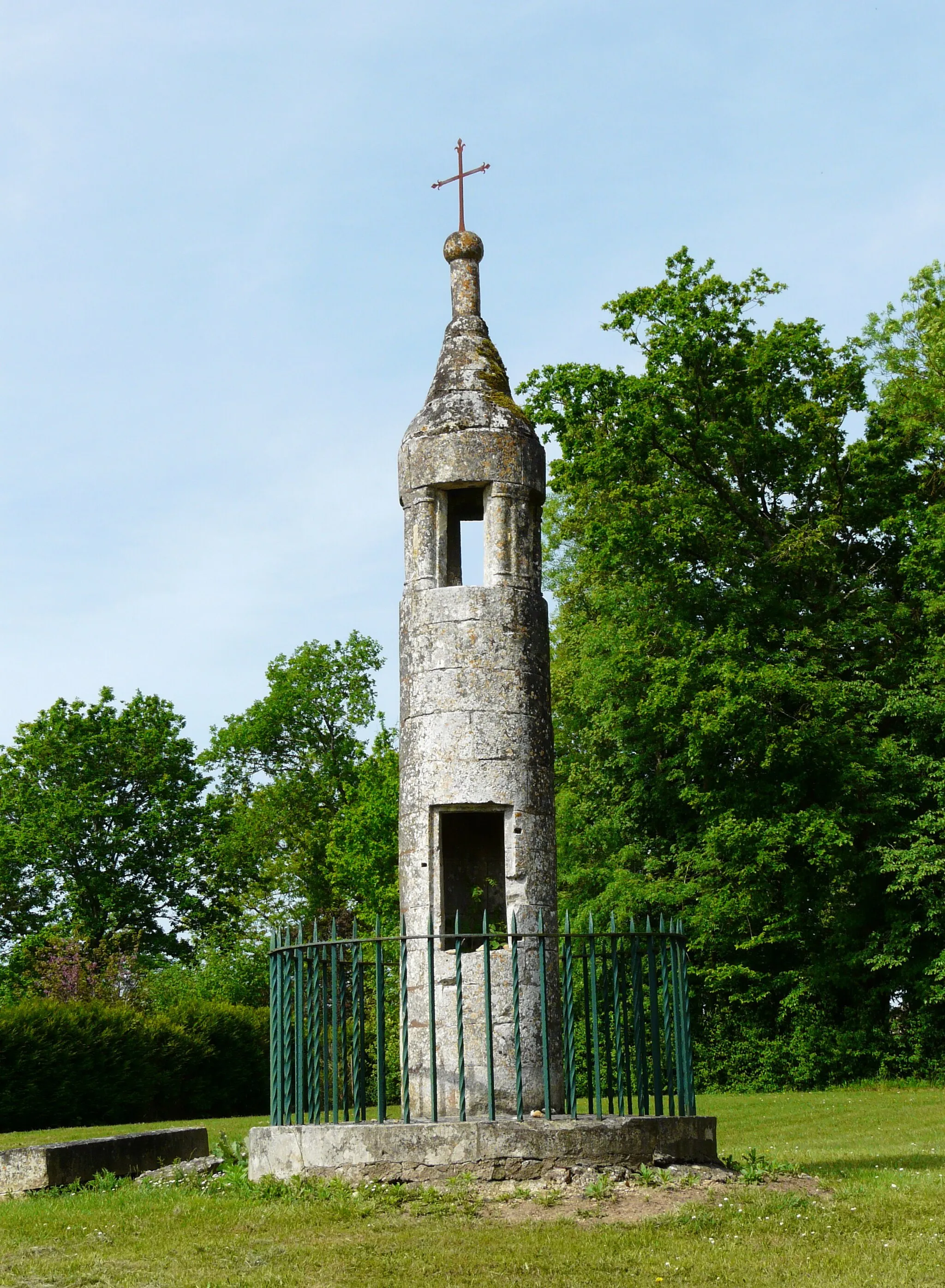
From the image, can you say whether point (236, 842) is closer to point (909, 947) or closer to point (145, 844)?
point (145, 844)

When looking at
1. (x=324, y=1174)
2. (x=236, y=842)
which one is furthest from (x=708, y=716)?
(x=236, y=842)

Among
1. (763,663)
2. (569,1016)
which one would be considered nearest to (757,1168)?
(569,1016)

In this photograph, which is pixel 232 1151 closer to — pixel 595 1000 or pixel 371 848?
pixel 595 1000

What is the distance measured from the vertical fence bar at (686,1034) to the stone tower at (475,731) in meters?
0.93

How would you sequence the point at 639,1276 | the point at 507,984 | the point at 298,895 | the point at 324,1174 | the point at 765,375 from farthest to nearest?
the point at 298,895 < the point at 765,375 < the point at 507,984 < the point at 324,1174 < the point at 639,1276

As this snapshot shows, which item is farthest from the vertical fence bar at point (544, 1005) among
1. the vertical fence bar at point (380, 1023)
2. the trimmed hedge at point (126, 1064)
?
the trimmed hedge at point (126, 1064)

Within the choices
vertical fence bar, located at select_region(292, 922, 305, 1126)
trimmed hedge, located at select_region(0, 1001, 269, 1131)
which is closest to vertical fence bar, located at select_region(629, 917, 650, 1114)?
vertical fence bar, located at select_region(292, 922, 305, 1126)

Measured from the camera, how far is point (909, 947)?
23.0 m

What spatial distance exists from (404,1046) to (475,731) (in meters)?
2.34

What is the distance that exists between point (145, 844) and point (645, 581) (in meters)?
18.7

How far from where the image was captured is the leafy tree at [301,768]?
119 feet

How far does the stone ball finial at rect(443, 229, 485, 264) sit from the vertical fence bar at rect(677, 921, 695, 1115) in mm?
6211

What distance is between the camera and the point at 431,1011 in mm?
9391

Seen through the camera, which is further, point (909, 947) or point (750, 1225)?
point (909, 947)
